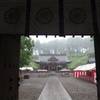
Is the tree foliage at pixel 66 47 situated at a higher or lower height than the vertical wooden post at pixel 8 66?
higher

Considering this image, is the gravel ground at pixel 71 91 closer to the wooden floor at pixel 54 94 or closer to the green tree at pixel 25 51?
the wooden floor at pixel 54 94

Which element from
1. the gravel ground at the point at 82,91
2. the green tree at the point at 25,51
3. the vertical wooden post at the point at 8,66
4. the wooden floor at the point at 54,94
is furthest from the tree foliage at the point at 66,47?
the vertical wooden post at the point at 8,66

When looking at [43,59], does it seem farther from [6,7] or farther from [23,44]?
[6,7]

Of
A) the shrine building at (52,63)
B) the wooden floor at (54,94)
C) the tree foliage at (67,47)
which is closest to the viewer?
the wooden floor at (54,94)

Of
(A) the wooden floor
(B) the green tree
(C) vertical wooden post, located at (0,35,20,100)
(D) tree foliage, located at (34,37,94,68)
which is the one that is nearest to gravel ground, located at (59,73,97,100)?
(A) the wooden floor

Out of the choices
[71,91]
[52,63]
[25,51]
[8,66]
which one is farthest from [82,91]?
[52,63]

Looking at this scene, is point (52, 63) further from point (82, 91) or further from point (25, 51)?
point (82, 91)

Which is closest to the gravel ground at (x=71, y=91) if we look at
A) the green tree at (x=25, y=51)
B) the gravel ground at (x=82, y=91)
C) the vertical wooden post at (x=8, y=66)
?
the gravel ground at (x=82, y=91)

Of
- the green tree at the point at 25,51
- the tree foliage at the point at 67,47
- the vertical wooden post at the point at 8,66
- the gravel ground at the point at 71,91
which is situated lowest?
the gravel ground at the point at 71,91

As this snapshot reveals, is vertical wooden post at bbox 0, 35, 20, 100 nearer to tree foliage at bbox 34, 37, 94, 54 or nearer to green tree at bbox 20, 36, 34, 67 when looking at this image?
green tree at bbox 20, 36, 34, 67

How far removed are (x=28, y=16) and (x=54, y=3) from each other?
0.86 meters

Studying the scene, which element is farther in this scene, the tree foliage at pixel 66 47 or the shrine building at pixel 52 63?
the tree foliage at pixel 66 47

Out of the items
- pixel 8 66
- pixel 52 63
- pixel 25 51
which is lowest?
pixel 8 66

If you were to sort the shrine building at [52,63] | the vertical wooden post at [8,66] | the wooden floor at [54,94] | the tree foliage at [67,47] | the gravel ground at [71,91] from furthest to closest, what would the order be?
1. the tree foliage at [67,47]
2. the shrine building at [52,63]
3. the gravel ground at [71,91]
4. the wooden floor at [54,94]
5. the vertical wooden post at [8,66]
